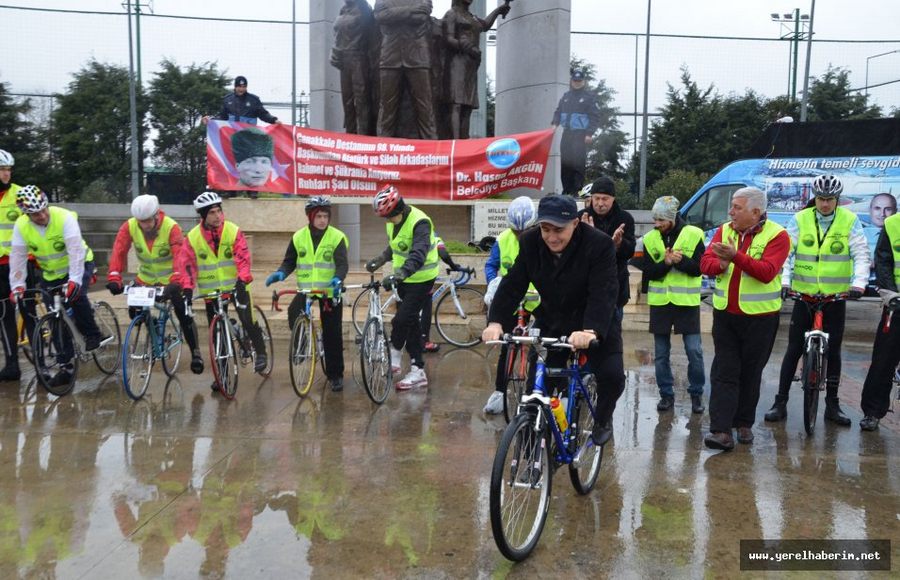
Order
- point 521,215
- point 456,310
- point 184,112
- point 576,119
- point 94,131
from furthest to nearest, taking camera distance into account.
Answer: point 184,112 < point 94,131 < point 576,119 < point 456,310 < point 521,215

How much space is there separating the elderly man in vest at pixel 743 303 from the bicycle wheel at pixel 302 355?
3.42 m

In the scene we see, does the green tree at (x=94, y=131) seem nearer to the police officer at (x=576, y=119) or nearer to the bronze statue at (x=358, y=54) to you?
the bronze statue at (x=358, y=54)

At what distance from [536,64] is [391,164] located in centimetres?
368

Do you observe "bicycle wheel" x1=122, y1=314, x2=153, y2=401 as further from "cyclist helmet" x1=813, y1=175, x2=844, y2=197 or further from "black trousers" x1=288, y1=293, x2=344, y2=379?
"cyclist helmet" x1=813, y1=175, x2=844, y2=197

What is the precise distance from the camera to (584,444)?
14.7 feet

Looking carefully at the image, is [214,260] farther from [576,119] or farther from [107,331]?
[576,119]

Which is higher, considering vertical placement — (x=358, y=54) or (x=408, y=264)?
(x=358, y=54)

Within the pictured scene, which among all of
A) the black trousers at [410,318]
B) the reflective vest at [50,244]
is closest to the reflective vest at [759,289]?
the black trousers at [410,318]

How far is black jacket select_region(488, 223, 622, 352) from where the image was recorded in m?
4.18

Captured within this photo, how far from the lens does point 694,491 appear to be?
4742 millimetres

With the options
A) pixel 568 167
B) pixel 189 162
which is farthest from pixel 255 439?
pixel 189 162

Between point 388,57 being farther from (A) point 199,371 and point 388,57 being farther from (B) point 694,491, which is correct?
(B) point 694,491

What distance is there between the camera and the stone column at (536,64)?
13.3 m

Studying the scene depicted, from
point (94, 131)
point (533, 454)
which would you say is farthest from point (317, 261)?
point (94, 131)
